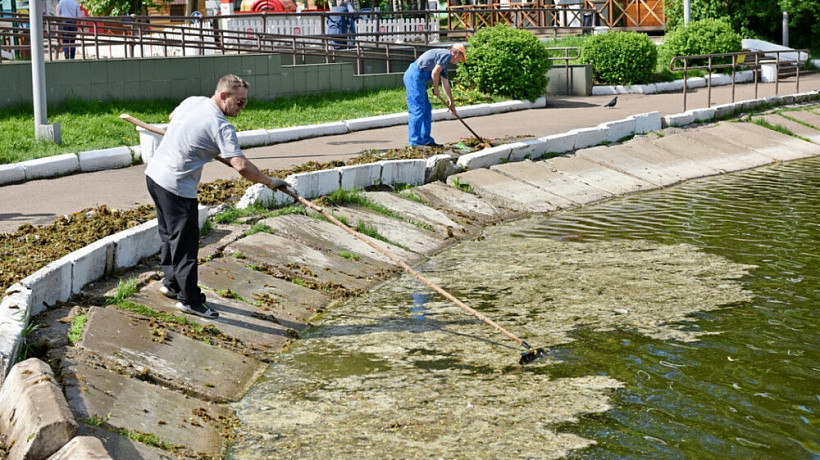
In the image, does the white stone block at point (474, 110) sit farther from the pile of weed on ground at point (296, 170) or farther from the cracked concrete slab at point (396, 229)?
the cracked concrete slab at point (396, 229)

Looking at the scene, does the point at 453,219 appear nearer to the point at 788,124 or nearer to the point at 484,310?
the point at 484,310

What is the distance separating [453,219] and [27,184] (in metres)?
4.98

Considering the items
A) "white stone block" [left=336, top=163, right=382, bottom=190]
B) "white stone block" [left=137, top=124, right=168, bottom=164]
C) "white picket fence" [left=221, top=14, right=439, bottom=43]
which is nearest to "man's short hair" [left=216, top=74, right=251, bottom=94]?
"white stone block" [left=336, top=163, right=382, bottom=190]

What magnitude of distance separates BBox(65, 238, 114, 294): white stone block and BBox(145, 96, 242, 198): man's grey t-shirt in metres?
0.83

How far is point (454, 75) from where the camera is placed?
22.2 m

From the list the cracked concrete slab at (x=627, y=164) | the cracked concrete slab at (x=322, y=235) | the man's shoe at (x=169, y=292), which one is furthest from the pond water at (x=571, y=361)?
the cracked concrete slab at (x=627, y=164)

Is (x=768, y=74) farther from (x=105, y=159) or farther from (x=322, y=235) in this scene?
(x=322, y=235)

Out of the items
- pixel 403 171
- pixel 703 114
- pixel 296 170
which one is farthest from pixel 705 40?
pixel 296 170

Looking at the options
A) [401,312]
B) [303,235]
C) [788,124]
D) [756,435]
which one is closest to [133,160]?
[303,235]

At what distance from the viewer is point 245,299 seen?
795 centimetres

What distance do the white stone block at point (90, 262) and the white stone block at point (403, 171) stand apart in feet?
16.6

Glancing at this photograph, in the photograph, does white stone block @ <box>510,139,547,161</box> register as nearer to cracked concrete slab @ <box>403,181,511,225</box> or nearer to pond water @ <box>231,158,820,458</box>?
cracked concrete slab @ <box>403,181,511,225</box>

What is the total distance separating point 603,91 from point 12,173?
49.4 ft

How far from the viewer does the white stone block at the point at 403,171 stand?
488 inches
